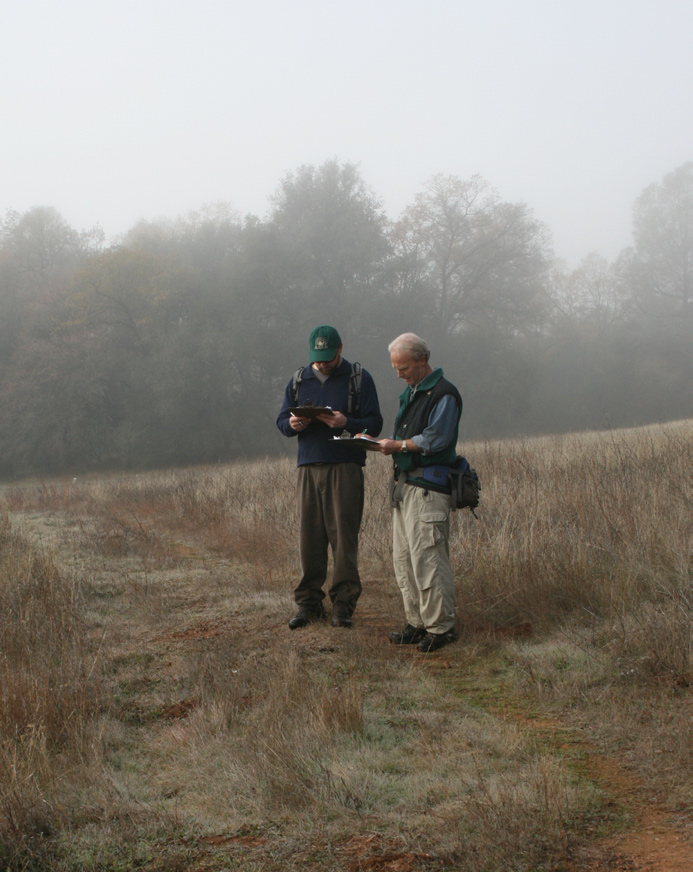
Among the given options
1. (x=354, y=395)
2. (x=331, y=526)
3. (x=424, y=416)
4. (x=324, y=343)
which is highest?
(x=324, y=343)

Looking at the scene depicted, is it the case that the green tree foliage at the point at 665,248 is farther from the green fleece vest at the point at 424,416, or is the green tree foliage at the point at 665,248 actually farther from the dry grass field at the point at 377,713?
the green fleece vest at the point at 424,416

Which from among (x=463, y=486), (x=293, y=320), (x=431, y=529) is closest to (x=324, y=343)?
(x=463, y=486)

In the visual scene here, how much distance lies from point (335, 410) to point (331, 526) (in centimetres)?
88

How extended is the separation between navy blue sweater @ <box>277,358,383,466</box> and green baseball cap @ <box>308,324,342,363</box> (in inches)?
10.1

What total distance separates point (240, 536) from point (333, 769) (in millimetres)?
6717

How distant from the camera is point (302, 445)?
588 centimetres

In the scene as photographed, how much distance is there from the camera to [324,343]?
5.59 m

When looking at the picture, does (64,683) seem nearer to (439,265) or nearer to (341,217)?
(341,217)

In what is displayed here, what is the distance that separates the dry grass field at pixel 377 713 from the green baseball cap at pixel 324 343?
204cm

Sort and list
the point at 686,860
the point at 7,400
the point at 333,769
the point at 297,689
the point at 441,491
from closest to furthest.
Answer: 1. the point at 686,860
2. the point at 333,769
3. the point at 297,689
4. the point at 441,491
5. the point at 7,400

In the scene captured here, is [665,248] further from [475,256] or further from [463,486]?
[463,486]

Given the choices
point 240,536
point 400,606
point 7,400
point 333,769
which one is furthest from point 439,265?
point 333,769

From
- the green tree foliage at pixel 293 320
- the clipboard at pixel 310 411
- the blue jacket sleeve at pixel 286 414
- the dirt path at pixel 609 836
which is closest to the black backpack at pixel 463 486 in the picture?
the clipboard at pixel 310 411

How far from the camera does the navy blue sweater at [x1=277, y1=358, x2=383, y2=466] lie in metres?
5.71
